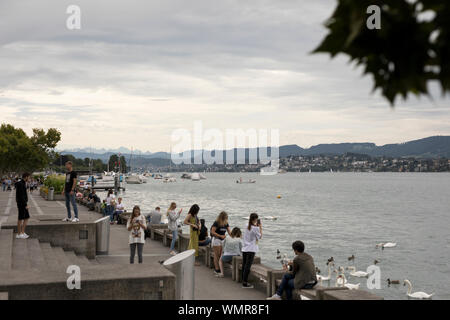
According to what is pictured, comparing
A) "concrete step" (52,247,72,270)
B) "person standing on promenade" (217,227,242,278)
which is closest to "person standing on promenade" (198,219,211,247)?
"person standing on promenade" (217,227,242,278)

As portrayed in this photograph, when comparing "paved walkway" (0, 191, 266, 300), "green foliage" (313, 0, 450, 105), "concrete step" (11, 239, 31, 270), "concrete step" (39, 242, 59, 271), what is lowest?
"paved walkway" (0, 191, 266, 300)

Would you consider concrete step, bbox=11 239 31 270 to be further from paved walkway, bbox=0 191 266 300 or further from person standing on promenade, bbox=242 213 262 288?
person standing on promenade, bbox=242 213 262 288

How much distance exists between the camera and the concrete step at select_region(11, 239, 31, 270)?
1088 cm

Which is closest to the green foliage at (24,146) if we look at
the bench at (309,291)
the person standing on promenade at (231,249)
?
the person standing on promenade at (231,249)

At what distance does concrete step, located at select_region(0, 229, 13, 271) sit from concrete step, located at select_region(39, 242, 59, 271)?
2.87 feet

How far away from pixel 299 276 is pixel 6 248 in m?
6.79

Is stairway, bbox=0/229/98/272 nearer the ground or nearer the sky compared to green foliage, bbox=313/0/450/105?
nearer the ground

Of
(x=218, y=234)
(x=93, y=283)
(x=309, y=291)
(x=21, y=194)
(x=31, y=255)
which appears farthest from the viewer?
(x=21, y=194)

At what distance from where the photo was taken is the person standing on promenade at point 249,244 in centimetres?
1194

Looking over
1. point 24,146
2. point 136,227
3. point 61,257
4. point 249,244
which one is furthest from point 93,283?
point 24,146

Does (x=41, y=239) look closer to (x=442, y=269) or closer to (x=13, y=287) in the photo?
(x=13, y=287)

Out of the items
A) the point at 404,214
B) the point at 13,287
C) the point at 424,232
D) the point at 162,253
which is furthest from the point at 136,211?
the point at 404,214

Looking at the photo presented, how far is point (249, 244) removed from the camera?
476 inches

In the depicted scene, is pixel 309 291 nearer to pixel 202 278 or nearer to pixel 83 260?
pixel 202 278
